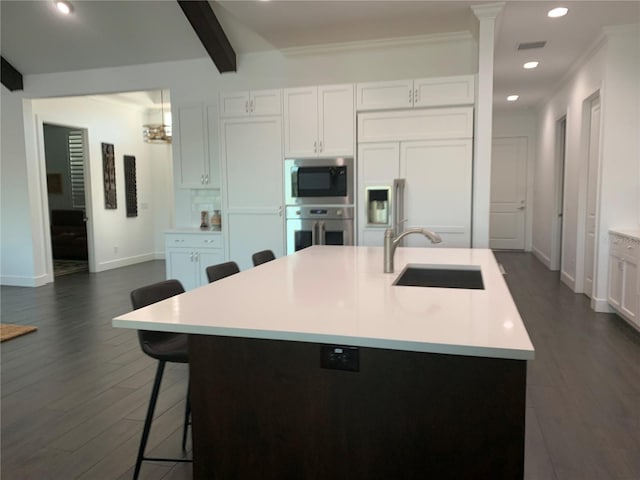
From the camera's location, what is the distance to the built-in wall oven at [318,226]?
450cm

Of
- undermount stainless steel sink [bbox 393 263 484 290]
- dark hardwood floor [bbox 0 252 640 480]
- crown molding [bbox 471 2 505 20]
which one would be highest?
crown molding [bbox 471 2 505 20]

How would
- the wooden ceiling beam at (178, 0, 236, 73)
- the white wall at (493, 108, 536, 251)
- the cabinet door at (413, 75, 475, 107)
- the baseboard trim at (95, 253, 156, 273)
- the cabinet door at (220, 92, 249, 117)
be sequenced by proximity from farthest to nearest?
the white wall at (493, 108, 536, 251) < the baseboard trim at (95, 253, 156, 273) < the cabinet door at (220, 92, 249, 117) < the wooden ceiling beam at (178, 0, 236, 73) < the cabinet door at (413, 75, 475, 107)

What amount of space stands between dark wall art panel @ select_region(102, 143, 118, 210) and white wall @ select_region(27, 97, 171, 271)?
0.24 ft

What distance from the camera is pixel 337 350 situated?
1373mm

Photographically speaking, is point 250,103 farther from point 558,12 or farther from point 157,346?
point 157,346

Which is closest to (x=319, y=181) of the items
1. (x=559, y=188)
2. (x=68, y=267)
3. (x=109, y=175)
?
(x=559, y=188)

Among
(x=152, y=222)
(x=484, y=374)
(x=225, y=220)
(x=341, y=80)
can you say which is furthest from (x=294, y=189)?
(x=152, y=222)

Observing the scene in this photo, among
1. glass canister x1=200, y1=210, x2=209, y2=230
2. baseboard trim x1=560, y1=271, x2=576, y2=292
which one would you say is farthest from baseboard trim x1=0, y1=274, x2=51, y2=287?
baseboard trim x1=560, y1=271, x2=576, y2=292

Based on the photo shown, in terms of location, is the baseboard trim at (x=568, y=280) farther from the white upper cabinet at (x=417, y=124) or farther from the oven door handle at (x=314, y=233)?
the oven door handle at (x=314, y=233)

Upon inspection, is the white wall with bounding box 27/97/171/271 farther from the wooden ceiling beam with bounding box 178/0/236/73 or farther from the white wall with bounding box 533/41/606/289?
the white wall with bounding box 533/41/606/289

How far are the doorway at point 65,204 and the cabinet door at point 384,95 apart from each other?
5.57 m

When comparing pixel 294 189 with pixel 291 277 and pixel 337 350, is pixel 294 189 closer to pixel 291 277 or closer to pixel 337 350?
pixel 291 277

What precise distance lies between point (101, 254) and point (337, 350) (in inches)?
287

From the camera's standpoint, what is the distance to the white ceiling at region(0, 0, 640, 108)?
12.9ft
